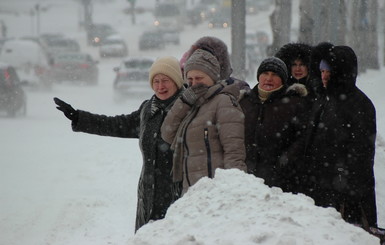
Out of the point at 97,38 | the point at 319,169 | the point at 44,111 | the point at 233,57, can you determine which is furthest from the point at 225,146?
the point at 97,38

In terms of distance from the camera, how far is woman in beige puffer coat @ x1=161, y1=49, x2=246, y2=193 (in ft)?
14.0

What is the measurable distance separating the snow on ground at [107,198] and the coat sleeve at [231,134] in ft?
2.94

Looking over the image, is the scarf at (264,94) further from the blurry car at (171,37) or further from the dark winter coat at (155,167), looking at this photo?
the blurry car at (171,37)

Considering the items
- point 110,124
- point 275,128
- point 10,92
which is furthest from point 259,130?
point 10,92

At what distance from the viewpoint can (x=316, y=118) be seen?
4887 millimetres

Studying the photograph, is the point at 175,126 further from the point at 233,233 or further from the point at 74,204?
the point at 74,204

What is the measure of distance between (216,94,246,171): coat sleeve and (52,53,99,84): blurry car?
98.2 ft

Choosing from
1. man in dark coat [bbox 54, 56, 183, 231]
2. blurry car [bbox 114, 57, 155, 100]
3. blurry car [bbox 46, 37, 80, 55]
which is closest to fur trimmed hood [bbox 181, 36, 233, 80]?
man in dark coat [bbox 54, 56, 183, 231]

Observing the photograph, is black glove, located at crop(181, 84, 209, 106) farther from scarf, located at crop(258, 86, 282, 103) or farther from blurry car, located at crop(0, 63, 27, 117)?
blurry car, located at crop(0, 63, 27, 117)

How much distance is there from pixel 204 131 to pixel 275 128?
2.39 ft

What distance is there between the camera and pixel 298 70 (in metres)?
6.05

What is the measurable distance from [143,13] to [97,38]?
81.9ft

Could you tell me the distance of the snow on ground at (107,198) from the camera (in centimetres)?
282

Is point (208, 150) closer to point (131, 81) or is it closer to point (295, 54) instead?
point (295, 54)
